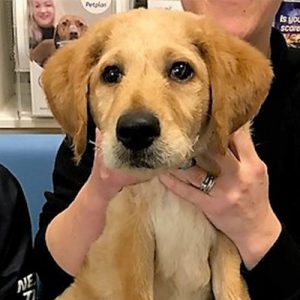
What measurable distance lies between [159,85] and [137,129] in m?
0.09

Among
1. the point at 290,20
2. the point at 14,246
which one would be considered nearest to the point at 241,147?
the point at 14,246

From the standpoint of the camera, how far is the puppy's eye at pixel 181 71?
3.01 ft

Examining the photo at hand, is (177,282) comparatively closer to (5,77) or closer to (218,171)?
(218,171)

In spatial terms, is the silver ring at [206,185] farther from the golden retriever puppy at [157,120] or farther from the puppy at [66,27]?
the puppy at [66,27]

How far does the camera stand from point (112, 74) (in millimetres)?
932

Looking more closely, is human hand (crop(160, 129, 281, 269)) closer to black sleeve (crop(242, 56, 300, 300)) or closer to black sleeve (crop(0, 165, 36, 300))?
black sleeve (crop(242, 56, 300, 300))

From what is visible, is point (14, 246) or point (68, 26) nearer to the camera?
point (14, 246)

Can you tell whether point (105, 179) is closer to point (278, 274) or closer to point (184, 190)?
point (184, 190)

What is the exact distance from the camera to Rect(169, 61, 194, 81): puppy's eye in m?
0.92

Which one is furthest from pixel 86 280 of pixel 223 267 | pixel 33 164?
pixel 33 164

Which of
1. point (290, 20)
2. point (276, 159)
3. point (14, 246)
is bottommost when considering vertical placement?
point (14, 246)

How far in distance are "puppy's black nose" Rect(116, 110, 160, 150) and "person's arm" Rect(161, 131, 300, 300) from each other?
0.14m

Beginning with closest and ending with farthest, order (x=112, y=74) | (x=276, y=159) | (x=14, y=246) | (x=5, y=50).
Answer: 1. (x=112, y=74)
2. (x=276, y=159)
3. (x=14, y=246)
4. (x=5, y=50)

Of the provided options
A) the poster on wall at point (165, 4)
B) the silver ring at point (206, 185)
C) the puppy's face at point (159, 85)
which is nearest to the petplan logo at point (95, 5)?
the poster on wall at point (165, 4)
